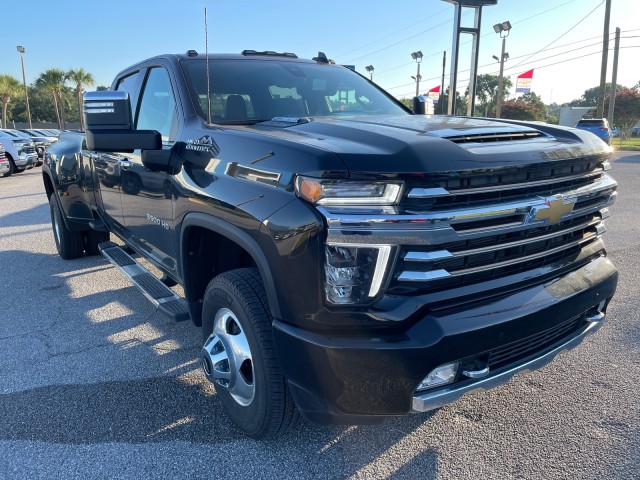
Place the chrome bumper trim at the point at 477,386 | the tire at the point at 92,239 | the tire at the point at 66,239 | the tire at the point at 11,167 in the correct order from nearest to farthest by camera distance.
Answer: the chrome bumper trim at the point at 477,386 < the tire at the point at 66,239 < the tire at the point at 92,239 < the tire at the point at 11,167

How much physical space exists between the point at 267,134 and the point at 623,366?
2616mm

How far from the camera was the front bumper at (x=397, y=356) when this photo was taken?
1918 millimetres

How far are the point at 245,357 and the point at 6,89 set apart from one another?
5532cm

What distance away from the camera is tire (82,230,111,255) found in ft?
19.7

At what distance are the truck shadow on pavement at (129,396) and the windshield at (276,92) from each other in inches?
65.3

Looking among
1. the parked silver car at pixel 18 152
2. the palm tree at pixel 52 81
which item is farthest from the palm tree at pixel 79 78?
the parked silver car at pixel 18 152

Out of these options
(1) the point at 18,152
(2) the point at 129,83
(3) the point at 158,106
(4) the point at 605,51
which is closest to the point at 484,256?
(3) the point at 158,106

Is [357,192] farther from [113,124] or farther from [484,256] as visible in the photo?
[113,124]

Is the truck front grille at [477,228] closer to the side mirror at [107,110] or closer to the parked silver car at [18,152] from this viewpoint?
the side mirror at [107,110]

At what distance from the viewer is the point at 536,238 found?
88.5 inches

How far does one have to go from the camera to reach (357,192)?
76.4 inches

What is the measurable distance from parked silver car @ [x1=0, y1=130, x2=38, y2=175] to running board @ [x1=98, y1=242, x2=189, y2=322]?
14801 millimetres

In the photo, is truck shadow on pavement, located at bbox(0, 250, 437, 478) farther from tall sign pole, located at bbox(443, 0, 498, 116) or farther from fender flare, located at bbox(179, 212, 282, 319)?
tall sign pole, located at bbox(443, 0, 498, 116)

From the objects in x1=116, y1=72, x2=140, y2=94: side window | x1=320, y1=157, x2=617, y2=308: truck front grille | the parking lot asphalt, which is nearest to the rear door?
x1=116, y1=72, x2=140, y2=94: side window
